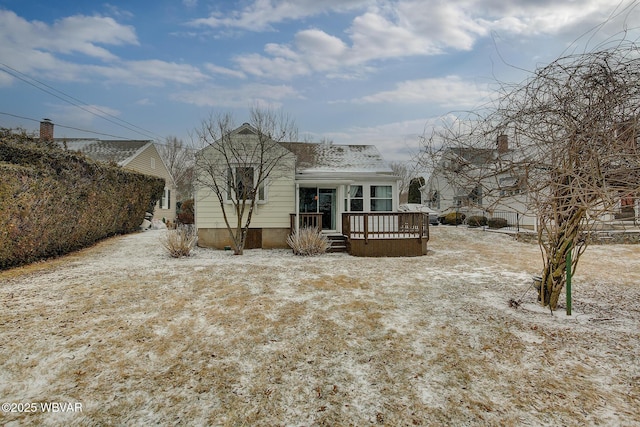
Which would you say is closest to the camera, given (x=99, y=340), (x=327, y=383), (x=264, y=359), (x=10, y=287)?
(x=327, y=383)

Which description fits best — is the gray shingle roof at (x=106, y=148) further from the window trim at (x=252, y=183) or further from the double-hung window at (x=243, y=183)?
the double-hung window at (x=243, y=183)

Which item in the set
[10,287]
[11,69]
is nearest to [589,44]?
[10,287]

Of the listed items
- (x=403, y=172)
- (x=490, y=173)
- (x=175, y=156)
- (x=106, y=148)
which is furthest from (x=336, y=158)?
(x=175, y=156)

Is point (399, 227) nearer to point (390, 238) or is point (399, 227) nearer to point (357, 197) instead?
point (390, 238)

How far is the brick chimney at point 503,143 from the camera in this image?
13.1 feet

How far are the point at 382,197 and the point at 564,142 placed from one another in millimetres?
9260

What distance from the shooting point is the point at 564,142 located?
3.41 meters

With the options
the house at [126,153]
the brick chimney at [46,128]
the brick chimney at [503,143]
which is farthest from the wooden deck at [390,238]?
the brick chimney at [46,128]

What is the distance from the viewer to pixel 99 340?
3.74 m

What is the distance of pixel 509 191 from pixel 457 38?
627 cm

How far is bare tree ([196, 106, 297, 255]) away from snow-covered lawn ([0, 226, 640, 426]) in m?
4.22

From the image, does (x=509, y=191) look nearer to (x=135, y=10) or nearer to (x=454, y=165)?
(x=454, y=165)

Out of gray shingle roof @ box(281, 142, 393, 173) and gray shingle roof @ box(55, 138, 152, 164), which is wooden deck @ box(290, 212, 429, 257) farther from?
gray shingle roof @ box(55, 138, 152, 164)

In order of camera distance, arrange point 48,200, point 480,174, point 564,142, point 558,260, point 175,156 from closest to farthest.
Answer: point 564,142 → point 480,174 → point 558,260 → point 48,200 → point 175,156
